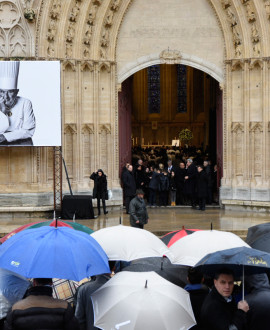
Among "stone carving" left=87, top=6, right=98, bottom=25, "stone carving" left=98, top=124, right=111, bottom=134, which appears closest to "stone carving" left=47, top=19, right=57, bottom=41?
"stone carving" left=87, top=6, right=98, bottom=25

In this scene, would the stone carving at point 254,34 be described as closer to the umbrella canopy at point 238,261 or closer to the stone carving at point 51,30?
the stone carving at point 51,30

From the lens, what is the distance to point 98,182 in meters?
19.7

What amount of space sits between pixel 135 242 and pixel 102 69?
45.7 feet

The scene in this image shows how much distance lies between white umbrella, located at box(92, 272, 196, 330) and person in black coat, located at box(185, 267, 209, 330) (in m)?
0.45

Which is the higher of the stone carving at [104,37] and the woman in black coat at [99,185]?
the stone carving at [104,37]

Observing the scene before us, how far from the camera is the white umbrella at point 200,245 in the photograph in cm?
756

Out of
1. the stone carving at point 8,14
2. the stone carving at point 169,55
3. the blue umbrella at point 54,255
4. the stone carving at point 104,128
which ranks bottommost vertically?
the blue umbrella at point 54,255

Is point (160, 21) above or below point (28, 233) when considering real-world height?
above

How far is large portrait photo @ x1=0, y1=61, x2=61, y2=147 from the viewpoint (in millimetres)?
19375

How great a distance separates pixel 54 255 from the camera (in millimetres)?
6348

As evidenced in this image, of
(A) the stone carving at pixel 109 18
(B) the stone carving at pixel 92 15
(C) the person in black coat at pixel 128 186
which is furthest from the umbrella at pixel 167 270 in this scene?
(A) the stone carving at pixel 109 18

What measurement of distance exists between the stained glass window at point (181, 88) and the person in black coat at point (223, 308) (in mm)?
31502

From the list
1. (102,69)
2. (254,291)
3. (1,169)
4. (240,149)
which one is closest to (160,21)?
(102,69)

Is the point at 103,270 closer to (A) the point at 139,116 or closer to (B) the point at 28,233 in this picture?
(B) the point at 28,233
